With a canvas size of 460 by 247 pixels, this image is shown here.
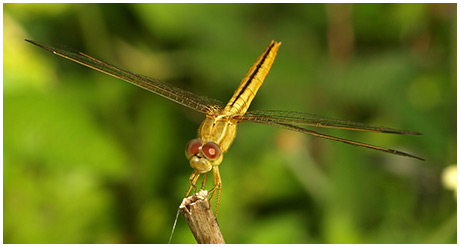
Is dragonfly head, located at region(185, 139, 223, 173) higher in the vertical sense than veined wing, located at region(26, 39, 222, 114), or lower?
lower

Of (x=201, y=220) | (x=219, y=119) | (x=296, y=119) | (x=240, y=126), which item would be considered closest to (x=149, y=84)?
(x=219, y=119)

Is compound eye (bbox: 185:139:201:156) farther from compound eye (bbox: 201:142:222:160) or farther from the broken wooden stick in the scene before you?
the broken wooden stick

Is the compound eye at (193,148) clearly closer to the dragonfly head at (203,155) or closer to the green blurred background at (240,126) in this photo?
the dragonfly head at (203,155)

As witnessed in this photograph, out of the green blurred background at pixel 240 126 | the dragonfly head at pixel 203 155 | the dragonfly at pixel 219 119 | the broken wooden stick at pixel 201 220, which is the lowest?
the broken wooden stick at pixel 201 220

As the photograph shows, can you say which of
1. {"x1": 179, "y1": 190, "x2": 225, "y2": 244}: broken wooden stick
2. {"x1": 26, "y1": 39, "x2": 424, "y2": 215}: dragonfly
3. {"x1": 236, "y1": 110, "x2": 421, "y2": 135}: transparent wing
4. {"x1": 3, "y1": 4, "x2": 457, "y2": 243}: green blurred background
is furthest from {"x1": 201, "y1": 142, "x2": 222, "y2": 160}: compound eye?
{"x1": 3, "y1": 4, "x2": 457, "y2": 243}: green blurred background

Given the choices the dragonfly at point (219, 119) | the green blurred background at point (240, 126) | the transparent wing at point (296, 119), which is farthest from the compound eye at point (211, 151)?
the green blurred background at point (240, 126)

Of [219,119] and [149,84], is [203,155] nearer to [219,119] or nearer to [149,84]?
[219,119]

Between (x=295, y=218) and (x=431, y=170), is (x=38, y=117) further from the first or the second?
(x=431, y=170)
